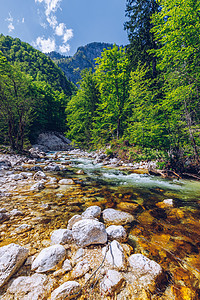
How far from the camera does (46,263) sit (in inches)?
52.0

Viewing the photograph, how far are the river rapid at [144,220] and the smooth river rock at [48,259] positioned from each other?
11 cm

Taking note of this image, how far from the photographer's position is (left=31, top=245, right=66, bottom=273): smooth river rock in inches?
50.9

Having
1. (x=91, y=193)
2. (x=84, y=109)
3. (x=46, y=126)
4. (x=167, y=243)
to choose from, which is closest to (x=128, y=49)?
(x=84, y=109)

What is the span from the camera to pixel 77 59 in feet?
527

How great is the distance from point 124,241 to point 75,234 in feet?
2.53

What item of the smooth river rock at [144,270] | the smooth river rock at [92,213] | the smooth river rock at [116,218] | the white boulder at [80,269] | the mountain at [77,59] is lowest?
the smooth river rock at [116,218]

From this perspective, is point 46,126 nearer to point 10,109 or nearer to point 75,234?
point 10,109

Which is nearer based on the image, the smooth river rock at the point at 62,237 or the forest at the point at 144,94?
the smooth river rock at the point at 62,237

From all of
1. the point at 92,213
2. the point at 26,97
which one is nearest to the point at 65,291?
the point at 92,213

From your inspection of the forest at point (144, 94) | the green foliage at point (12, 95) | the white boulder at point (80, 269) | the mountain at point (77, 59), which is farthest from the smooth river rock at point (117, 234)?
the mountain at point (77, 59)

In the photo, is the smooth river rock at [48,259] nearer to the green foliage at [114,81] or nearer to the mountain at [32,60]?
the green foliage at [114,81]

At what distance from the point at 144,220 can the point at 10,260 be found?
223 centimetres

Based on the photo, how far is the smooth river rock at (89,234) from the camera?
1.64m

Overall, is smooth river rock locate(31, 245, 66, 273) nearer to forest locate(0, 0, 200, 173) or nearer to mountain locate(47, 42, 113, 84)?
forest locate(0, 0, 200, 173)
